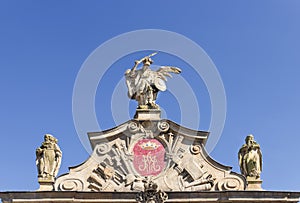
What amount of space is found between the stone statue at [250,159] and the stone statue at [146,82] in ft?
13.2

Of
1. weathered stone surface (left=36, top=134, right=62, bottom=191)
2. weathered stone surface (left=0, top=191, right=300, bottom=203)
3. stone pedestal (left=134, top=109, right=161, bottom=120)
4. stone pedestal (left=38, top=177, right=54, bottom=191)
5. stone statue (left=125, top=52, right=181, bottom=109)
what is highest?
stone statue (left=125, top=52, right=181, bottom=109)

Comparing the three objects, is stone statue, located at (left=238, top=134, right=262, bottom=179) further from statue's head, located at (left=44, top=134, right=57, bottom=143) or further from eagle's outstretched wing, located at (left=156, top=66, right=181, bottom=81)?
statue's head, located at (left=44, top=134, right=57, bottom=143)

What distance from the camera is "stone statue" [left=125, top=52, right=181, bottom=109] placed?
88.1 ft

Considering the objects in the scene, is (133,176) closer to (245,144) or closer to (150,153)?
(150,153)

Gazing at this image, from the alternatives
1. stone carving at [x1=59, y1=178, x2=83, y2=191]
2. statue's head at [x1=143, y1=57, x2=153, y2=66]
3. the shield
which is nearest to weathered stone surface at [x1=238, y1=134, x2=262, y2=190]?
the shield

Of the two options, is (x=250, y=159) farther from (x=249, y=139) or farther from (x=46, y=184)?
(x=46, y=184)

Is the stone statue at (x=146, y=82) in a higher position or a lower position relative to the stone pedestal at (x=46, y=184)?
higher

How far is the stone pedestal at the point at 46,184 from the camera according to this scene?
24391 millimetres

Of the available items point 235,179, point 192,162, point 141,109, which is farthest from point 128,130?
point 235,179

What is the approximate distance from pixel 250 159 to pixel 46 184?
790 centimetres

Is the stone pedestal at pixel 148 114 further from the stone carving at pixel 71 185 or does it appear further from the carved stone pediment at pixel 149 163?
the stone carving at pixel 71 185

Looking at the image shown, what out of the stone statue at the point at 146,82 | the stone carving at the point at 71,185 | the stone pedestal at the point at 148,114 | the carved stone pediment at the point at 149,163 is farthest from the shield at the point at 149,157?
the stone carving at the point at 71,185

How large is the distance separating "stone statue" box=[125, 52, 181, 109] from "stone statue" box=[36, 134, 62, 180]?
3.94 meters

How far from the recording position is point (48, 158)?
24.9m
